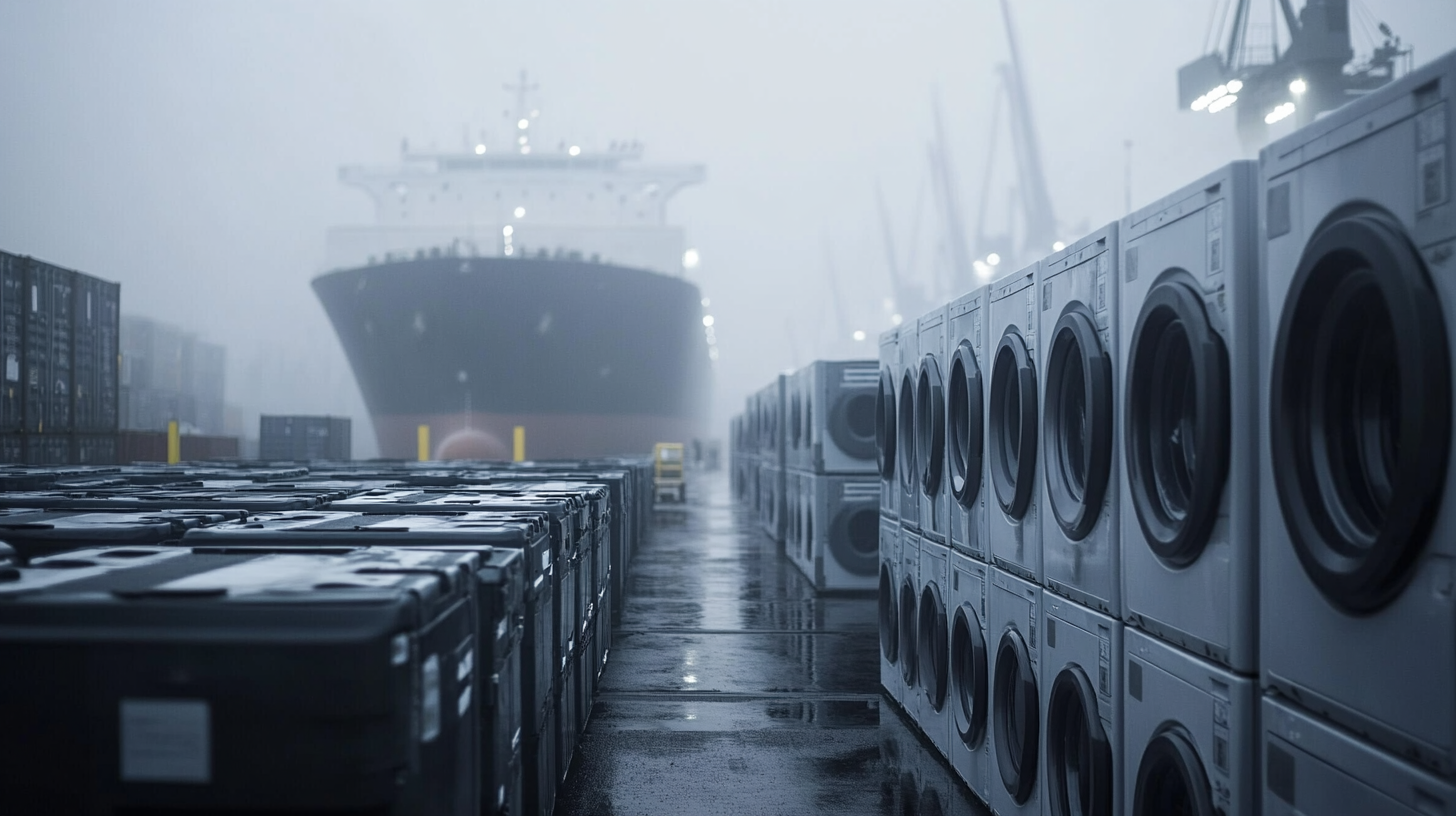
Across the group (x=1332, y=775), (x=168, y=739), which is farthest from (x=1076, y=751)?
(x=168, y=739)

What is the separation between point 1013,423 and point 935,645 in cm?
156

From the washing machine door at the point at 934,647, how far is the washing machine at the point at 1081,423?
5.02ft

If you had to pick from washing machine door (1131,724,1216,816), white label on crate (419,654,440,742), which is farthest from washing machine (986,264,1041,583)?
white label on crate (419,654,440,742)

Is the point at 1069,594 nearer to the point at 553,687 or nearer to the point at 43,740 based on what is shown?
the point at 553,687

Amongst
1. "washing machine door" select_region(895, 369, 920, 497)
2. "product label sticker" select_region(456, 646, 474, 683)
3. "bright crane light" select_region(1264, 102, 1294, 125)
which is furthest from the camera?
"bright crane light" select_region(1264, 102, 1294, 125)

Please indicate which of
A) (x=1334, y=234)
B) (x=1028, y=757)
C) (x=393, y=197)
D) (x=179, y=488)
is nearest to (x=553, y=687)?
(x=1028, y=757)

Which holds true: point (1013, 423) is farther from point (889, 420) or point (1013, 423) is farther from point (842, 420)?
point (842, 420)

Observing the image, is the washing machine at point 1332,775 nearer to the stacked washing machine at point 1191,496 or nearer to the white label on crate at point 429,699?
the stacked washing machine at point 1191,496

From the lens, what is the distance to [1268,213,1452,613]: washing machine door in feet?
6.48

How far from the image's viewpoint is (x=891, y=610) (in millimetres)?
6949

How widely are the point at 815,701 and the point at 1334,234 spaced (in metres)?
5.34

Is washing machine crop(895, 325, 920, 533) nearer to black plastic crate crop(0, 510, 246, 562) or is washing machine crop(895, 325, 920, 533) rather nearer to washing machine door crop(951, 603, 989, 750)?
washing machine door crop(951, 603, 989, 750)

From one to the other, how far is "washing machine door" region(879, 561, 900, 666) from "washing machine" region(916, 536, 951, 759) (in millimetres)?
629

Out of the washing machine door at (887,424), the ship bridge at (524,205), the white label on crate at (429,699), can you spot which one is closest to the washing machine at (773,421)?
the washing machine door at (887,424)
